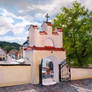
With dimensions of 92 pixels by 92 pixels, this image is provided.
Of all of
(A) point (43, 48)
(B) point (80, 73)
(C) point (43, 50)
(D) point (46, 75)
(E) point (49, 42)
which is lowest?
(D) point (46, 75)

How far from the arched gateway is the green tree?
3631 millimetres

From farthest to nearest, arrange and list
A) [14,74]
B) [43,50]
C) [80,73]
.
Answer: [80,73] → [43,50] → [14,74]

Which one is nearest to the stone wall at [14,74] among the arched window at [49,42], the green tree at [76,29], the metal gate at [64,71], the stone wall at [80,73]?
the arched window at [49,42]

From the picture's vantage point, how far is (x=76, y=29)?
11.1 m

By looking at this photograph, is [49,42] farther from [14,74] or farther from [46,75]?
[46,75]

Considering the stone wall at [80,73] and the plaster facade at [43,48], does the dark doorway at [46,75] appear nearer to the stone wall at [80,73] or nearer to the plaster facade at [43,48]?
the plaster facade at [43,48]

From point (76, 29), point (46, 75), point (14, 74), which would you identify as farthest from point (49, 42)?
point (76, 29)

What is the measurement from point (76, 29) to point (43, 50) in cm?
584

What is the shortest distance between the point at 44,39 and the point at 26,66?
2.32 m

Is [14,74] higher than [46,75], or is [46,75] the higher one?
[14,74]

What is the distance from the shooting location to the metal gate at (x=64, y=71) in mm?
7464

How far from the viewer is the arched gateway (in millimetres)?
6734

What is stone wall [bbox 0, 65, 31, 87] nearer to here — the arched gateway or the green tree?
the arched gateway

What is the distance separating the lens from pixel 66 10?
11.3 metres
